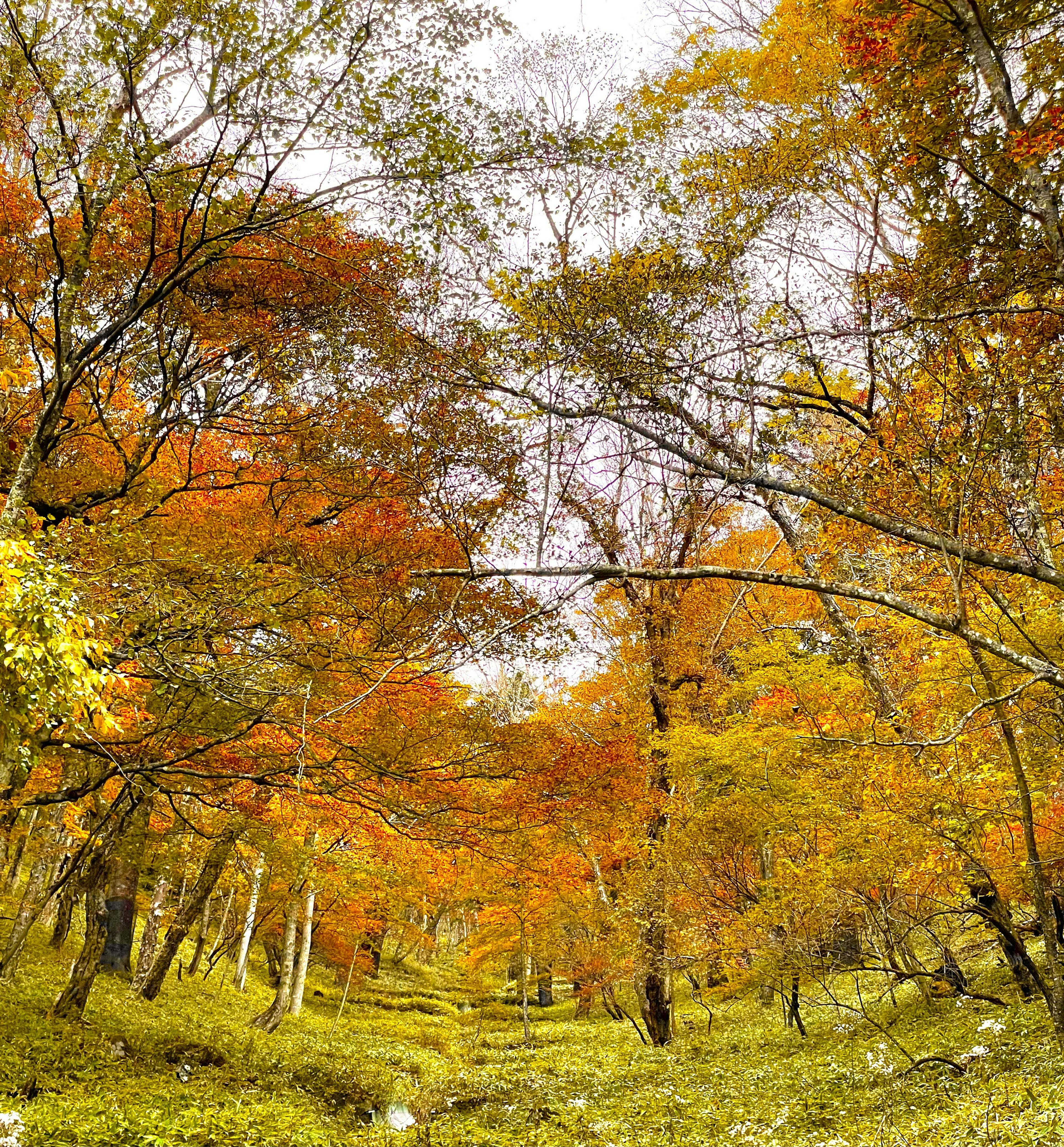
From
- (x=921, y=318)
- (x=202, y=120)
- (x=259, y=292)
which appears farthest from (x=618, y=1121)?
(x=202, y=120)

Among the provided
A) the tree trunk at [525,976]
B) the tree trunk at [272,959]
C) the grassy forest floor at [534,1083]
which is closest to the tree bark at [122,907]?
the grassy forest floor at [534,1083]

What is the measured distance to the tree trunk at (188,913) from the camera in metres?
13.2

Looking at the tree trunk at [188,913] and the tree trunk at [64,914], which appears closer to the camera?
the tree trunk at [64,914]

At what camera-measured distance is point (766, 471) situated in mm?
6668

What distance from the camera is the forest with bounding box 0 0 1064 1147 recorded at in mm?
5891

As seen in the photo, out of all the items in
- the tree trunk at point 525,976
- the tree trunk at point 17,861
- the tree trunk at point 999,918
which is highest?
the tree trunk at point 999,918

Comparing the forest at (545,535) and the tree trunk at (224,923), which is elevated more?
→ the forest at (545,535)

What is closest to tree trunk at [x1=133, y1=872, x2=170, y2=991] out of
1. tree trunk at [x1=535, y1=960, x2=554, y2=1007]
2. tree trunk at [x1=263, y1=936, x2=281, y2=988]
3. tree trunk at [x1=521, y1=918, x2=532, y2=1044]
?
tree trunk at [x1=521, y1=918, x2=532, y2=1044]

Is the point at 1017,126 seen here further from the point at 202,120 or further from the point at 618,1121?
the point at 618,1121

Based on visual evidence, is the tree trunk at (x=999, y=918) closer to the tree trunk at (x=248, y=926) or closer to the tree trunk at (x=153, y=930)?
the tree trunk at (x=248, y=926)

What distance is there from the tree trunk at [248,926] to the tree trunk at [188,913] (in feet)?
2.94

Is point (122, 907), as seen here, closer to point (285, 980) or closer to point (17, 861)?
point (285, 980)

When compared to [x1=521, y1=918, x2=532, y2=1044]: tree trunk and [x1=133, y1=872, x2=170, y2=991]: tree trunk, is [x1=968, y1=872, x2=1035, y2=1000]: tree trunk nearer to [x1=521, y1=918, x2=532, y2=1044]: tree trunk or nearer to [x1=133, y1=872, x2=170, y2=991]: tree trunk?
[x1=521, y1=918, x2=532, y2=1044]: tree trunk

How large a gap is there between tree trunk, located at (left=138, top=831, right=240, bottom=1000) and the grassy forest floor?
1.70ft
